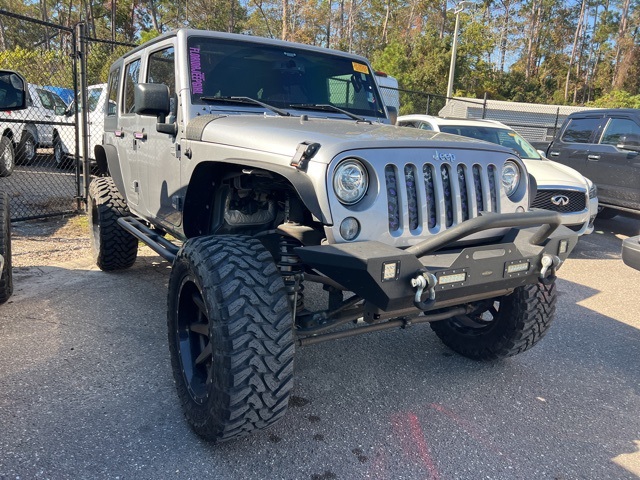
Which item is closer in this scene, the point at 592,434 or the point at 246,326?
the point at 246,326

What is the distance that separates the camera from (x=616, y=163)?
7.97 meters

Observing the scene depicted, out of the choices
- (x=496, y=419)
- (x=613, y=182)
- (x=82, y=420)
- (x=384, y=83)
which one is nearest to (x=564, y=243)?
(x=496, y=419)

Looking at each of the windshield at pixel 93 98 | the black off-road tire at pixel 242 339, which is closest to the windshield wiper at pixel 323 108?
the black off-road tire at pixel 242 339

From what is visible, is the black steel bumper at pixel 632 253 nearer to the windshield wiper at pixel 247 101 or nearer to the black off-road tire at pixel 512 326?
the black off-road tire at pixel 512 326

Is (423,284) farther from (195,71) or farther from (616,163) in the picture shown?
(616,163)

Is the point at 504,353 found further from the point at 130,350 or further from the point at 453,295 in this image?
the point at 130,350

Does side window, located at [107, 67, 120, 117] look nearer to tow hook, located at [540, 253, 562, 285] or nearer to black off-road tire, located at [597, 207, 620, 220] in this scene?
tow hook, located at [540, 253, 562, 285]

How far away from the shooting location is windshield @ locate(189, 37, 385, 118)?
11.4ft

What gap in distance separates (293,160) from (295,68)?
169 centimetres

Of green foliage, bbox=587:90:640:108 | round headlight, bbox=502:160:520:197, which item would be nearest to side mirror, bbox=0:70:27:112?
round headlight, bbox=502:160:520:197

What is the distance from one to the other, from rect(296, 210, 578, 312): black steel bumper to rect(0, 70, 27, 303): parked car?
219 centimetres

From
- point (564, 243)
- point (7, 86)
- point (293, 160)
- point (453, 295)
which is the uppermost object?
point (7, 86)

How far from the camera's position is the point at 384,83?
475 inches

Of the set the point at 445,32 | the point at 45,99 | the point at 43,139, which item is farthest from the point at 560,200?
the point at 445,32
